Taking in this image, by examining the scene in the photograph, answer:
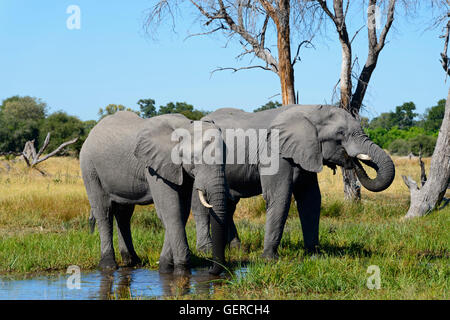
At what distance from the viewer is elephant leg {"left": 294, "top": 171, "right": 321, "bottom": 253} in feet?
31.4

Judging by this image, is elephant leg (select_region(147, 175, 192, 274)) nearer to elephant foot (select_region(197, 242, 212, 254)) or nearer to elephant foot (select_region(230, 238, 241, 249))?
elephant foot (select_region(197, 242, 212, 254))

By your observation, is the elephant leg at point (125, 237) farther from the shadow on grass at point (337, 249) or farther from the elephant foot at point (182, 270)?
the shadow on grass at point (337, 249)

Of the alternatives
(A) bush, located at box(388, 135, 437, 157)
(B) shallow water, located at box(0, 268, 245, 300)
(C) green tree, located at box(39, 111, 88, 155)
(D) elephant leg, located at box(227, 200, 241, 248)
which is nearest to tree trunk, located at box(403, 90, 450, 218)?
(D) elephant leg, located at box(227, 200, 241, 248)

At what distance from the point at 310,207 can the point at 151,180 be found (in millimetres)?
2557

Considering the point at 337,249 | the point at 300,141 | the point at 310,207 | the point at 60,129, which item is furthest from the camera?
the point at 60,129

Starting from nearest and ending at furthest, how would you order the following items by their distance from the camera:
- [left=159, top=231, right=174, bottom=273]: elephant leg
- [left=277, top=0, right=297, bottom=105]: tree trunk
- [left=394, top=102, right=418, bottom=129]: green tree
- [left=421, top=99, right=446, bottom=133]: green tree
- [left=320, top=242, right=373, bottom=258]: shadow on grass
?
1. [left=159, top=231, right=174, bottom=273]: elephant leg
2. [left=320, top=242, right=373, bottom=258]: shadow on grass
3. [left=277, top=0, right=297, bottom=105]: tree trunk
4. [left=421, top=99, right=446, bottom=133]: green tree
5. [left=394, top=102, right=418, bottom=129]: green tree

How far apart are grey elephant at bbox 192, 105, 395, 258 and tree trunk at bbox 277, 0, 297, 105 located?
18.9ft

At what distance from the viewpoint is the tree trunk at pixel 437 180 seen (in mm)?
14891

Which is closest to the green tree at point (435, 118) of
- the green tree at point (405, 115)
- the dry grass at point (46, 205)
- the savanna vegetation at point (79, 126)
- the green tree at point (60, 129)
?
the savanna vegetation at point (79, 126)

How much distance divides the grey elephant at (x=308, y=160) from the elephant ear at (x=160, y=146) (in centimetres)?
145

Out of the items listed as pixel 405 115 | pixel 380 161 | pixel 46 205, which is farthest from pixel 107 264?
pixel 405 115

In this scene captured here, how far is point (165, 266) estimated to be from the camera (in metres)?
8.36

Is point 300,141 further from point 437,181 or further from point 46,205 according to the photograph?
point 46,205
